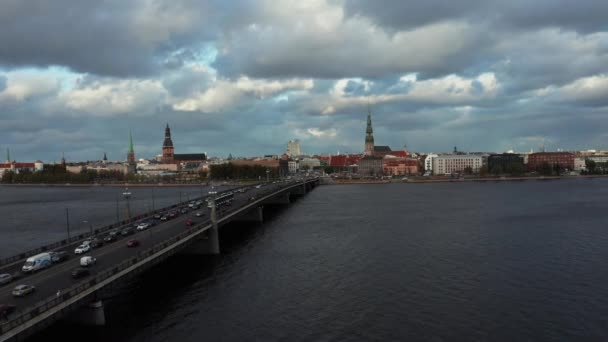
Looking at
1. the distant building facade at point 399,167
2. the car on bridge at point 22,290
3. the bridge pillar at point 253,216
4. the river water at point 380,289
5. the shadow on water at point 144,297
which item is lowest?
the river water at point 380,289

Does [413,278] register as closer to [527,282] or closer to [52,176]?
[527,282]

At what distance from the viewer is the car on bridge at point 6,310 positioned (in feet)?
48.0

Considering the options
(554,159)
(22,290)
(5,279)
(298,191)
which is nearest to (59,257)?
(5,279)

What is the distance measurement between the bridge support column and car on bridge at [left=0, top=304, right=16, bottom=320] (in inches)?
127

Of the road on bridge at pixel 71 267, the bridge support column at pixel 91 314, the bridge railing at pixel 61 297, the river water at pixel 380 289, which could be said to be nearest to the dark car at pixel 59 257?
the road on bridge at pixel 71 267

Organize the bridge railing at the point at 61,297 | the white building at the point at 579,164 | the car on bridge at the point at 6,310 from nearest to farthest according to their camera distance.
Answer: the bridge railing at the point at 61,297 < the car on bridge at the point at 6,310 < the white building at the point at 579,164

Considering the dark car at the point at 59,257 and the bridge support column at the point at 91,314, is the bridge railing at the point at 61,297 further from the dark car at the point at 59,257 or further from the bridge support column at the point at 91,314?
the dark car at the point at 59,257

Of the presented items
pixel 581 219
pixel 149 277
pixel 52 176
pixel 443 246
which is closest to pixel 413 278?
pixel 443 246

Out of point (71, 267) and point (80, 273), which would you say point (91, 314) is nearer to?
point (80, 273)

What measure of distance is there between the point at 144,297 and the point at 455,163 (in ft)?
523

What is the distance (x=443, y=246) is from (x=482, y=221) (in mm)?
14375

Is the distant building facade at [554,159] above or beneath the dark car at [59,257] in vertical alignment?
above

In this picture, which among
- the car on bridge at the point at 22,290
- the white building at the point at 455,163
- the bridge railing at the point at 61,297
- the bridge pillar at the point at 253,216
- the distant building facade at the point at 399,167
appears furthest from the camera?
the white building at the point at 455,163

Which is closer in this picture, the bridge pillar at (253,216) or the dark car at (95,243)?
the dark car at (95,243)
